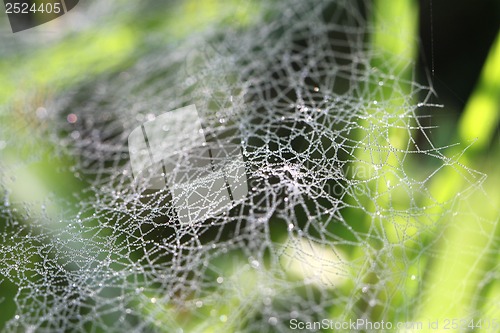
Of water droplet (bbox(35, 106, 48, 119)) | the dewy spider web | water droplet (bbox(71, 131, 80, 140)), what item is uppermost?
water droplet (bbox(35, 106, 48, 119))

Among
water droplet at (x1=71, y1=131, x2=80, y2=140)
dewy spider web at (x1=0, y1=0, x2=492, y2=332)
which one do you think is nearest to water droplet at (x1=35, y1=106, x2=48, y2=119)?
water droplet at (x1=71, y1=131, x2=80, y2=140)

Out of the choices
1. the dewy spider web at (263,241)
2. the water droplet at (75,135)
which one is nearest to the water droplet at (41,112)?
the water droplet at (75,135)

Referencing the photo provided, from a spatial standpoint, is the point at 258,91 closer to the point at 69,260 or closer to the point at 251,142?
the point at 251,142

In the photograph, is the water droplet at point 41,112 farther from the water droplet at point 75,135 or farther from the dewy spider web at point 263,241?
the dewy spider web at point 263,241

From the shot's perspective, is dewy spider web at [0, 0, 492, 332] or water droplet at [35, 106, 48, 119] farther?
water droplet at [35, 106, 48, 119]

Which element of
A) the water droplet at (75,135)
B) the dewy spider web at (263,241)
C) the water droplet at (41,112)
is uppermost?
the water droplet at (41,112)

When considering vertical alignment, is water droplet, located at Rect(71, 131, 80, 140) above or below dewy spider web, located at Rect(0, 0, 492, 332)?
above

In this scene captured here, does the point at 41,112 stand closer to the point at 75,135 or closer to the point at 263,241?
the point at 75,135

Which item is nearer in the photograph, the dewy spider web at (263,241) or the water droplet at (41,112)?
the dewy spider web at (263,241)

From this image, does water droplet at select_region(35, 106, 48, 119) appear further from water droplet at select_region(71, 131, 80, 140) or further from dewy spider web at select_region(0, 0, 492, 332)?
dewy spider web at select_region(0, 0, 492, 332)

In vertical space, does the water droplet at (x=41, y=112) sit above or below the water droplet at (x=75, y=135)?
above

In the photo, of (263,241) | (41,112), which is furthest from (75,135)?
(263,241)
